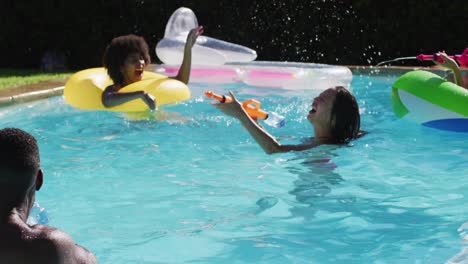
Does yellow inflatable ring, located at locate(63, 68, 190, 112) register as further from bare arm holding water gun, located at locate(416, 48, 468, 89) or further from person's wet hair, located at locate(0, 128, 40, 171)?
person's wet hair, located at locate(0, 128, 40, 171)

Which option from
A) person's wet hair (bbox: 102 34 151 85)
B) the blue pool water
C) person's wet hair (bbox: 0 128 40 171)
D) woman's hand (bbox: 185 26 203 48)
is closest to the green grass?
person's wet hair (bbox: 102 34 151 85)

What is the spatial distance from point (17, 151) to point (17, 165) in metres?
0.04

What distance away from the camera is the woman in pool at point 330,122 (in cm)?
402

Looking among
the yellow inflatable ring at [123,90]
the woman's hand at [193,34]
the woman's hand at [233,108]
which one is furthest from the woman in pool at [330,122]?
the woman's hand at [193,34]

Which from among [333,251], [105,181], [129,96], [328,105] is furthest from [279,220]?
[129,96]

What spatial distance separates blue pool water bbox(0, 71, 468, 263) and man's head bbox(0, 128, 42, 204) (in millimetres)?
1167

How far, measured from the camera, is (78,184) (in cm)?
425

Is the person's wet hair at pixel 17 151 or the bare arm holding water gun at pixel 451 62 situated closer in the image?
the person's wet hair at pixel 17 151

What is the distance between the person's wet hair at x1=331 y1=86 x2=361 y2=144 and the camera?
158 inches

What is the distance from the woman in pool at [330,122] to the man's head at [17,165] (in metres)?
2.10

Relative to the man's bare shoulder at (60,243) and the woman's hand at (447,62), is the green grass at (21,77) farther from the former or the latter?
the man's bare shoulder at (60,243)

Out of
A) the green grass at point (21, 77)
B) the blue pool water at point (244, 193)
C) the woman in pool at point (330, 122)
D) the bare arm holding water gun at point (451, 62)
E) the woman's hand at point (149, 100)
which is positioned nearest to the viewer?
the blue pool water at point (244, 193)

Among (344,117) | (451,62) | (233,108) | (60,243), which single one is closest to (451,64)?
(451,62)

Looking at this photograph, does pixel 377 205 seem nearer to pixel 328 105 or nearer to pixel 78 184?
pixel 328 105
